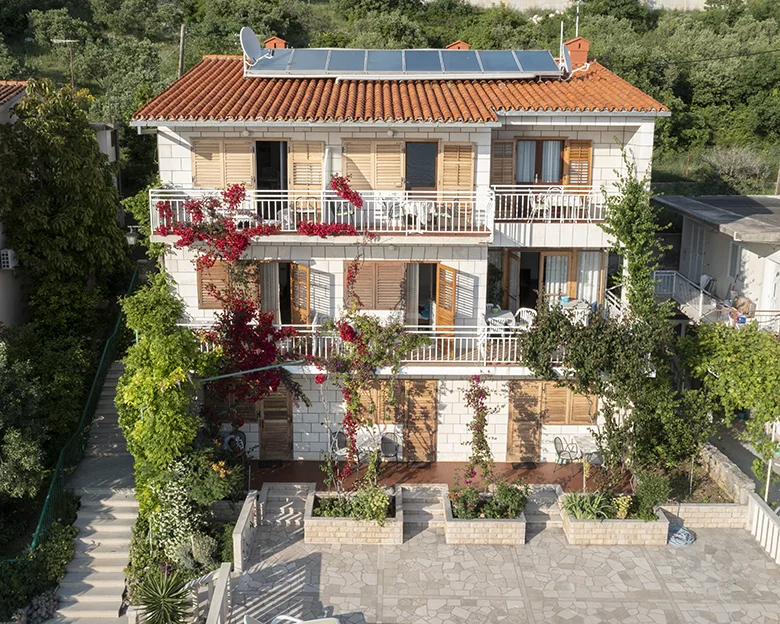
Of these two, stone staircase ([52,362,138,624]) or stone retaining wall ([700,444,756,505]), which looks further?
stone retaining wall ([700,444,756,505])

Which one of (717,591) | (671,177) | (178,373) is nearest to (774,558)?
(717,591)

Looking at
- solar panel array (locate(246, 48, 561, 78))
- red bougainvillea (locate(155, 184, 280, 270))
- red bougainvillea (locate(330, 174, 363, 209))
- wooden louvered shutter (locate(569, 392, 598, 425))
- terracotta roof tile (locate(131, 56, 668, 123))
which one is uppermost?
solar panel array (locate(246, 48, 561, 78))

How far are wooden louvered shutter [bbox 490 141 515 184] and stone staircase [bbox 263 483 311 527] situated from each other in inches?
361

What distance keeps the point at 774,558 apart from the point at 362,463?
9.70 m

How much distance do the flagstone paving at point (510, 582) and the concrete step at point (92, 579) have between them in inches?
112

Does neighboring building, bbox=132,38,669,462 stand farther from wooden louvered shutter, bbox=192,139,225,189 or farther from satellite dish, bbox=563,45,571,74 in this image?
satellite dish, bbox=563,45,571,74

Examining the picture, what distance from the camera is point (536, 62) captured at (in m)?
22.0

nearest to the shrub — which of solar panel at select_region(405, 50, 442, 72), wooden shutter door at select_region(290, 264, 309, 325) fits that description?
wooden shutter door at select_region(290, 264, 309, 325)

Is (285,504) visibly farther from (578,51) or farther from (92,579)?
(578,51)

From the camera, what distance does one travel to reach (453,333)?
A: 19.4 metres

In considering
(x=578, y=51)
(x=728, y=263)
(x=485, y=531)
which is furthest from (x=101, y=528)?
(x=728, y=263)

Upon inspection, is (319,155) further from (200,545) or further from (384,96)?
(200,545)

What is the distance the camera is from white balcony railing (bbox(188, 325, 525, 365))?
62.3 feet

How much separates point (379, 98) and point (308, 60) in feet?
11.1
